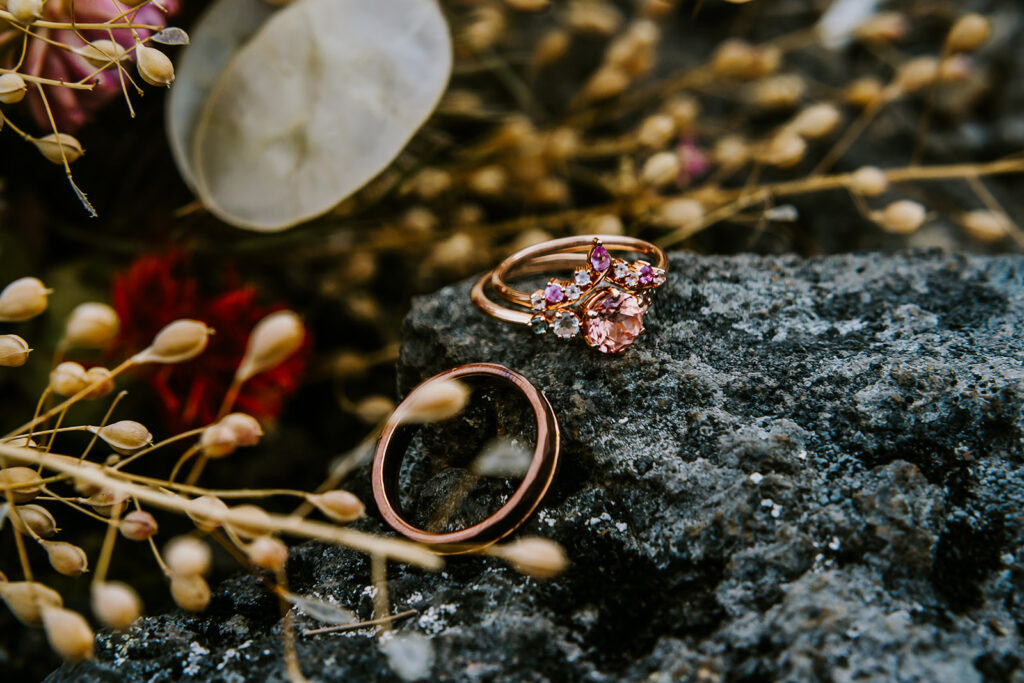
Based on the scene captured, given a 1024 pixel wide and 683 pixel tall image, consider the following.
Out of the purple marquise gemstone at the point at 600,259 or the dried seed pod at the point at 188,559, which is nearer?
the dried seed pod at the point at 188,559

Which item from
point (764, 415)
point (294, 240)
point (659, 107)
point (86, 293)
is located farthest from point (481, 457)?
point (659, 107)

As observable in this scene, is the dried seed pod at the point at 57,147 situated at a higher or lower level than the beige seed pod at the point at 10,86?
lower

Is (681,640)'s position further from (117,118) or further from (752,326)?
(117,118)

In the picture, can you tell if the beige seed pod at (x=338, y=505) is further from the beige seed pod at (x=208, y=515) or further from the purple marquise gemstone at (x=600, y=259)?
the purple marquise gemstone at (x=600, y=259)

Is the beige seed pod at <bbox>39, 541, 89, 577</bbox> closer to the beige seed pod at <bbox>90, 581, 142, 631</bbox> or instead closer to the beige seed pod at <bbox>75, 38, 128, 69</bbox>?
the beige seed pod at <bbox>90, 581, 142, 631</bbox>

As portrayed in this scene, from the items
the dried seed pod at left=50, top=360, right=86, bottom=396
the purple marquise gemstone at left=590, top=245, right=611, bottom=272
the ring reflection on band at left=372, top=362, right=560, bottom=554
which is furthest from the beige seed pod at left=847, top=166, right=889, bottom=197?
the dried seed pod at left=50, top=360, right=86, bottom=396

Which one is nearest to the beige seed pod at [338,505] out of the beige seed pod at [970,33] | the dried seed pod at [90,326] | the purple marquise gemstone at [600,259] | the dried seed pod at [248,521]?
the dried seed pod at [248,521]

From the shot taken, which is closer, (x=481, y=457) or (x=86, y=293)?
(x=481, y=457)
